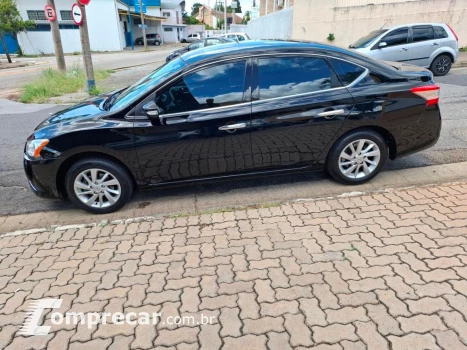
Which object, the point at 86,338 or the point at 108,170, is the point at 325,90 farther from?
the point at 86,338

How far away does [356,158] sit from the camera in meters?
3.80

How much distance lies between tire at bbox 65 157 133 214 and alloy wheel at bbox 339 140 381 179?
A: 244 cm

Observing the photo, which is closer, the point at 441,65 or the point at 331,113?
the point at 331,113

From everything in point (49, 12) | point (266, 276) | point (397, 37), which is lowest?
point (266, 276)

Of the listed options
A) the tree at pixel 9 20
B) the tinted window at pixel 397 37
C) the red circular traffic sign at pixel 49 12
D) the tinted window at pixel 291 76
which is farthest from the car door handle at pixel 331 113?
the tree at pixel 9 20

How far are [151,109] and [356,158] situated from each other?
2349 millimetres

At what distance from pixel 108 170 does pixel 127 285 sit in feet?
4.59

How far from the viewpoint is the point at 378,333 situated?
2037 millimetres

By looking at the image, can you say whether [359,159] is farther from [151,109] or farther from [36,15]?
[36,15]

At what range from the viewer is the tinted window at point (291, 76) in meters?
3.48

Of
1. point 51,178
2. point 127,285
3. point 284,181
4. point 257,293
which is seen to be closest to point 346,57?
point 284,181

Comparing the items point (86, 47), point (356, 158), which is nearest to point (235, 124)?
point (356, 158)

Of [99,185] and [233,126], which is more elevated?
[233,126]

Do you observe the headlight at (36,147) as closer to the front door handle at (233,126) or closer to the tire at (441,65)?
the front door handle at (233,126)
